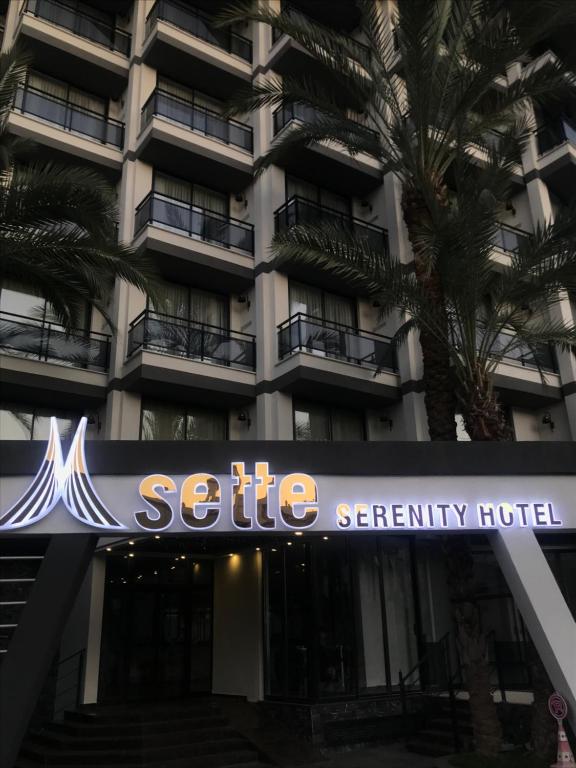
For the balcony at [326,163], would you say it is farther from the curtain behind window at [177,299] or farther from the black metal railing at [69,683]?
the black metal railing at [69,683]

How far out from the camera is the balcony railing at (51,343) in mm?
17438

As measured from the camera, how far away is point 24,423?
57.9ft

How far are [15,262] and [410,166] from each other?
7872 mm

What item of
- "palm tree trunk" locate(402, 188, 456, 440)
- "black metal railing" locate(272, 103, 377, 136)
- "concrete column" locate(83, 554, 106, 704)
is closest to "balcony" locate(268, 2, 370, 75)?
"black metal railing" locate(272, 103, 377, 136)

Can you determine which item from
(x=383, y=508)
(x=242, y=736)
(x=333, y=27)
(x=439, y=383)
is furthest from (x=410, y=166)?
(x=333, y=27)

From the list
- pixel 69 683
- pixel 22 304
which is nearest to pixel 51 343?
pixel 22 304

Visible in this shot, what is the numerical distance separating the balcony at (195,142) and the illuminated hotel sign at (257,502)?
1346 cm

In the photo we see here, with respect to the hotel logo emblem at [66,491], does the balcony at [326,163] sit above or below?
above

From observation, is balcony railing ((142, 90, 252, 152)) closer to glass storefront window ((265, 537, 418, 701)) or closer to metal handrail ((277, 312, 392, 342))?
metal handrail ((277, 312, 392, 342))

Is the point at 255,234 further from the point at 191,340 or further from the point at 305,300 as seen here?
the point at 191,340

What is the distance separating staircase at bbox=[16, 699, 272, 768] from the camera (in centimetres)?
1255

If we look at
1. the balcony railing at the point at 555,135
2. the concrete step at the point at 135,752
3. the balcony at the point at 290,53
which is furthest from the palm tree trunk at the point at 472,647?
the balcony railing at the point at 555,135

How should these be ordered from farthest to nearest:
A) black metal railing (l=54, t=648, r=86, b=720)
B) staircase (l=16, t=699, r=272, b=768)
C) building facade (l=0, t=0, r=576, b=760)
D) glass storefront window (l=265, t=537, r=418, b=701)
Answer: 1. building facade (l=0, t=0, r=576, b=760)
2. black metal railing (l=54, t=648, r=86, b=720)
3. glass storefront window (l=265, t=537, r=418, b=701)
4. staircase (l=16, t=699, r=272, b=768)

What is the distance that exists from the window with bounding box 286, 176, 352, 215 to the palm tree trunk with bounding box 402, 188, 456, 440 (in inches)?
387
